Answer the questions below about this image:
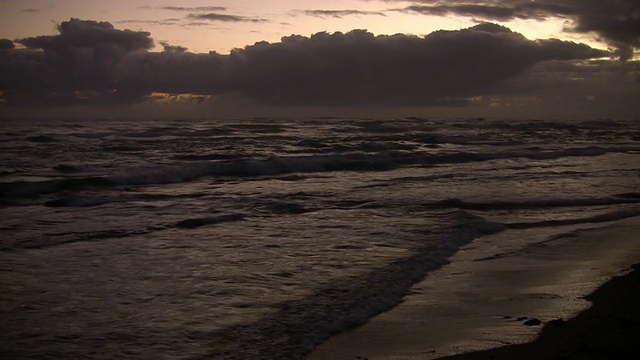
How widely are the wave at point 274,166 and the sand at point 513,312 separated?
11.9 metres

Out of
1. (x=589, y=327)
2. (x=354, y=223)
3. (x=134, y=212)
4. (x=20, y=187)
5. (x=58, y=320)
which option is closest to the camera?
(x=589, y=327)

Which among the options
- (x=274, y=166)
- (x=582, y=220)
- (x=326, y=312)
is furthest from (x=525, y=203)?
(x=274, y=166)

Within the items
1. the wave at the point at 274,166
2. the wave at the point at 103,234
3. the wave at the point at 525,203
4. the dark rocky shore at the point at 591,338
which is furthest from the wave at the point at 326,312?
the wave at the point at 274,166

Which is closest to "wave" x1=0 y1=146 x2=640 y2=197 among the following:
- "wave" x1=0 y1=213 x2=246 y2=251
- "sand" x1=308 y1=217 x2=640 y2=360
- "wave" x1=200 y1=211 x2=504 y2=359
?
"wave" x1=0 y1=213 x2=246 y2=251

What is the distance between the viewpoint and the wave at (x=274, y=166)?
16781mm

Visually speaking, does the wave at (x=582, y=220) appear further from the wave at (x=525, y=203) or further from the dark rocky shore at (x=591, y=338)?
the dark rocky shore at (x=591, y=338)

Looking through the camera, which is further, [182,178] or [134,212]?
[182,178]

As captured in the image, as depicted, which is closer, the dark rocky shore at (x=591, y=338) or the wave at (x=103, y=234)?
the dark rocky shore at (x=591, y=338)

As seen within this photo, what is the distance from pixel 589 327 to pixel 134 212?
933cm

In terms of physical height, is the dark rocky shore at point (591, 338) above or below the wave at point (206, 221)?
above

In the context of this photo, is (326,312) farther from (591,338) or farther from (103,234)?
(103,234)

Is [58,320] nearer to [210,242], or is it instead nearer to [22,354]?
[22,354]

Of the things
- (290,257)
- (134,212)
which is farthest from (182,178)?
(290,257)

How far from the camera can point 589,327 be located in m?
5.46
